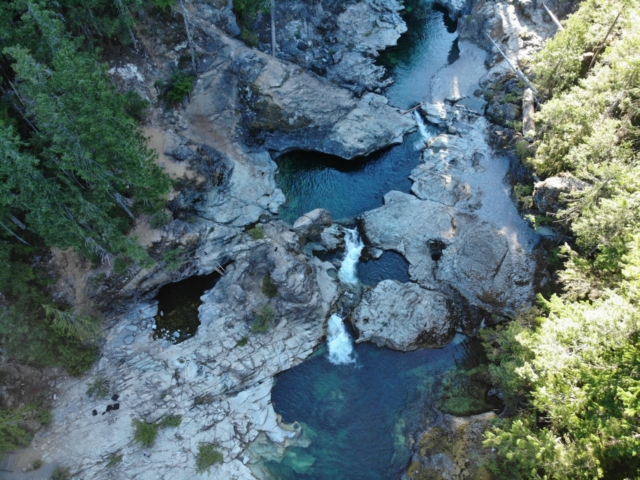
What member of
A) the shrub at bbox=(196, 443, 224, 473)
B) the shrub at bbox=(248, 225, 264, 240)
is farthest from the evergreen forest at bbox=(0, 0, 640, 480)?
the shrub at bbox=(196, 443, 224, 473)

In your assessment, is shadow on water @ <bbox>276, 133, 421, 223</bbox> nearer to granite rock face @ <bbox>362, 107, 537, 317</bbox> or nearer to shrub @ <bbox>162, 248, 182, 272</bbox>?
granite rock face @ <bbox>362, 107, 537, 317</bbox>

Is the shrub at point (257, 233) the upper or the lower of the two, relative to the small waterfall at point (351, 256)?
lower

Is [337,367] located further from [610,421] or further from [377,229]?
[610,421]

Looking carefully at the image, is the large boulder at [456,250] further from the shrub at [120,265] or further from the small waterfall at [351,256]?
the shrub at [120,265]

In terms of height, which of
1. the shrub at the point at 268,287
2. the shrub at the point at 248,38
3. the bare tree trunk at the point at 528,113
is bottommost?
the shrub at the point at 268,287

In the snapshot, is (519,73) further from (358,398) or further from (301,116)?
(358,398)

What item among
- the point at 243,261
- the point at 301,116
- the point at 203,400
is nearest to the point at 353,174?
the point at 301,116

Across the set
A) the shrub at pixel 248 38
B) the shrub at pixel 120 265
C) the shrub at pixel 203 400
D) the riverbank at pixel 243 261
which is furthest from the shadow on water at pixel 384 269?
the shrub at pixel 248 38
